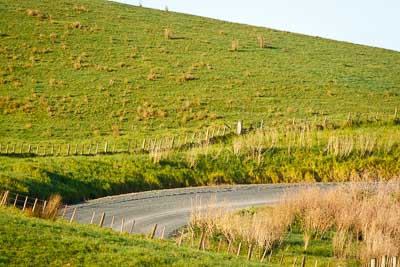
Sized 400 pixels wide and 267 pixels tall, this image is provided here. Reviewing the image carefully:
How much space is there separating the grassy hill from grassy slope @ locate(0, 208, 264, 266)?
33.6 ft

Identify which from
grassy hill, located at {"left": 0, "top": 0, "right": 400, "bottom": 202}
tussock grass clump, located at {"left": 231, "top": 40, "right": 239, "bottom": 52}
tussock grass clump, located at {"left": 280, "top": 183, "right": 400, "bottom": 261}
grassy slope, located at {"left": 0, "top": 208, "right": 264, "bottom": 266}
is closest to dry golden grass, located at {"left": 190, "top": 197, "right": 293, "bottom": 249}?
tussock grass clump, located at {"left": 280, "top": 183, "right": 400, "bottom": 261}

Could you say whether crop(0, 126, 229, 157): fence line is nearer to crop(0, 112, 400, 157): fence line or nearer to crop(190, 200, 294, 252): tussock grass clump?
crop(0, 112, 400, 157): fence line

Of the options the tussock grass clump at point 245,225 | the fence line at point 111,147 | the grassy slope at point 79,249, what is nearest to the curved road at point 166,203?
the tussock grass clump at point 245,225

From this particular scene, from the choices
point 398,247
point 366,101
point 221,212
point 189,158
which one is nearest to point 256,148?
point 189,158

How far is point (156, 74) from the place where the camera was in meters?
69.0

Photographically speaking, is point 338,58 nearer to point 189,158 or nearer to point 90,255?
point 189,158

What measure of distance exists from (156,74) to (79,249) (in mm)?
48439

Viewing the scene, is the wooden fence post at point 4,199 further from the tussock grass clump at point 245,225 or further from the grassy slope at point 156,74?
the grassy slope at point 156,74

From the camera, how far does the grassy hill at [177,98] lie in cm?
4256

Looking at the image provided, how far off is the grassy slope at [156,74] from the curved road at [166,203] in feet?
43.3

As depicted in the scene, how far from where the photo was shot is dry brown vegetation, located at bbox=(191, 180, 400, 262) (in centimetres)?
2781

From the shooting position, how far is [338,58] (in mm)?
84312

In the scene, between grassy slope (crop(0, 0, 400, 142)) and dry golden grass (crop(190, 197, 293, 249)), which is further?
grassy slope (crop(0, 0, 400, 142))

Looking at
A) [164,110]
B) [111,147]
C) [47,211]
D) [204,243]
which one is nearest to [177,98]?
[164,110]
